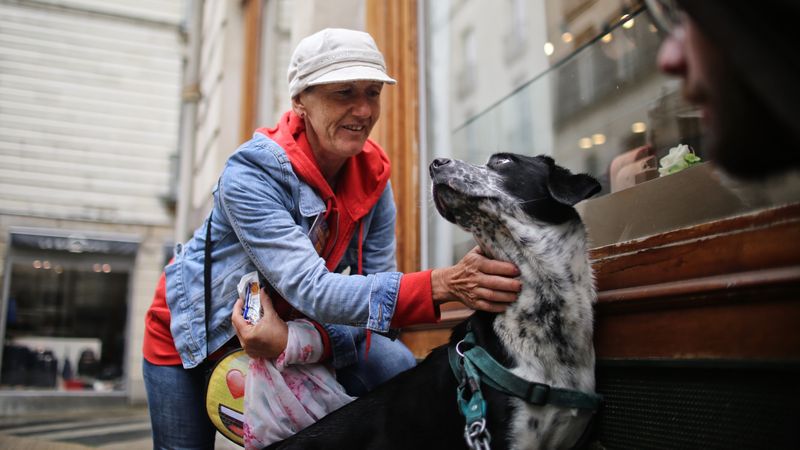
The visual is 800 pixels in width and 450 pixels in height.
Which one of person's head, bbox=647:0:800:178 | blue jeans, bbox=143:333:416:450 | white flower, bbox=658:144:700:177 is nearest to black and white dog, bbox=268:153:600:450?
blue jeans, bbox=143:333:416:450

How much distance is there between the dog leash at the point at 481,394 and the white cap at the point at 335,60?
102 centimetres

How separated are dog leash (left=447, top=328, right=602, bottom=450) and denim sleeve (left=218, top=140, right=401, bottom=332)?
0.29 m

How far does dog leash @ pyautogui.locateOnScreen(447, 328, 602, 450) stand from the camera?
70.3 inches

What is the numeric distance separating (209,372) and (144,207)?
11857 millimetres

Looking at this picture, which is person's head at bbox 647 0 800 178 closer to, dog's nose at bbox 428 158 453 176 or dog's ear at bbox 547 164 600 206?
dog's ear at bbox 547 164 600 206

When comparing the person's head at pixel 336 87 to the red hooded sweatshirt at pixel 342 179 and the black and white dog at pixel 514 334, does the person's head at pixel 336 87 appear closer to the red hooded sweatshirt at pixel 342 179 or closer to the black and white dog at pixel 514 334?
the red hooded sweatshirt at pixel 342 179

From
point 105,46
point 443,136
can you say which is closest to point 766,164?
point 443,136

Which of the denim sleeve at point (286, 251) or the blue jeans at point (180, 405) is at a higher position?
the denim sleeve at point (286, 251)

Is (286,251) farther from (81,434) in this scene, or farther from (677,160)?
(81,434)

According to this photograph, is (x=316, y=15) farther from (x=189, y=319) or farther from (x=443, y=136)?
(x=189, y=319)

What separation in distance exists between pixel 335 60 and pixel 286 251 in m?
0.69

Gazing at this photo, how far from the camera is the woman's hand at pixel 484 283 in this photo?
194cm

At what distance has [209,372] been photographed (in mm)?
Answer: 2361

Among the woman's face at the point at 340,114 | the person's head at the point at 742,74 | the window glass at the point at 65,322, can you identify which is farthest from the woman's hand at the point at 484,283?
the window glass at the point at 65,322
